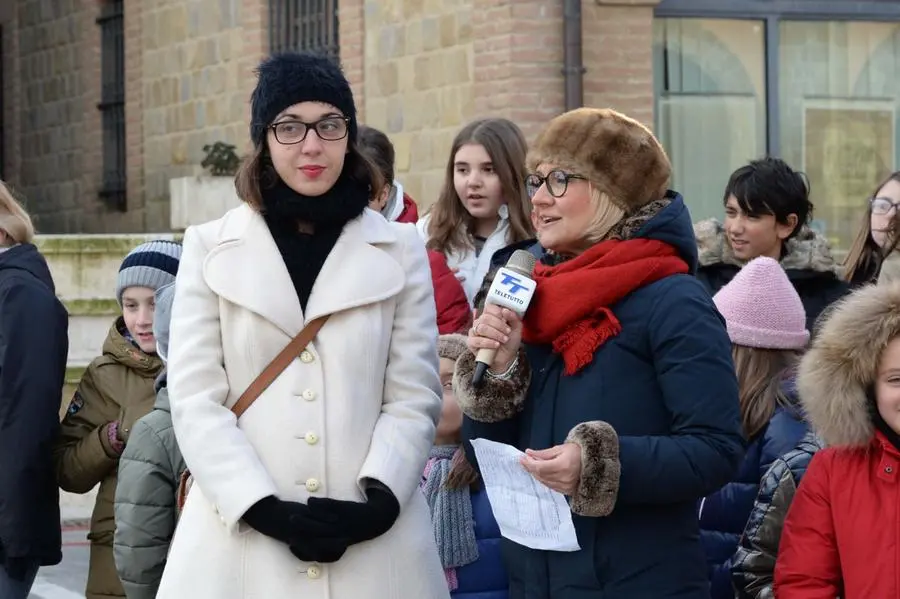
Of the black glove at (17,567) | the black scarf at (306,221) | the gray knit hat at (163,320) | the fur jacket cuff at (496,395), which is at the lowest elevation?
the black glove at (17,567)

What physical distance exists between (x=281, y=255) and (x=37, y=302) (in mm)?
2181

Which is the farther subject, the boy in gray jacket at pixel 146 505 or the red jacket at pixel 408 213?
the red jacket at pixel 408 213

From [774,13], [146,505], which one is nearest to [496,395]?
[146,505]

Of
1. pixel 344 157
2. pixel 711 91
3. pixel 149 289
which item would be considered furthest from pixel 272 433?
pixel 711 91

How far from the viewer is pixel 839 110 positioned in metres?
15.0

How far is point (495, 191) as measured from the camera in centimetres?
654

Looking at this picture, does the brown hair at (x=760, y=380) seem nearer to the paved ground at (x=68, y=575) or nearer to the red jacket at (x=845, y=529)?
the red jacket at (x=845, y=529)

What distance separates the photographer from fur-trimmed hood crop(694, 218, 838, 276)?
667 centimetres

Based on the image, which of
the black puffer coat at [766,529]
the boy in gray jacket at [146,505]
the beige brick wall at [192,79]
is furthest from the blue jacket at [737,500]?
the beige brick wall at [192,79]

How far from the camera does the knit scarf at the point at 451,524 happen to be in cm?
486

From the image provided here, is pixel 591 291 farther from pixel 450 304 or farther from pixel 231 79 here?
pixel 231 79

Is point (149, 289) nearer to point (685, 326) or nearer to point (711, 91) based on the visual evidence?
point (685, 326)

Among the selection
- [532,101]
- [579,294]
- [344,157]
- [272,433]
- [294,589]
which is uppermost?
[532,101]

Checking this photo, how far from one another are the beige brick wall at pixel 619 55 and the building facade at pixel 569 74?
0.04 ft
